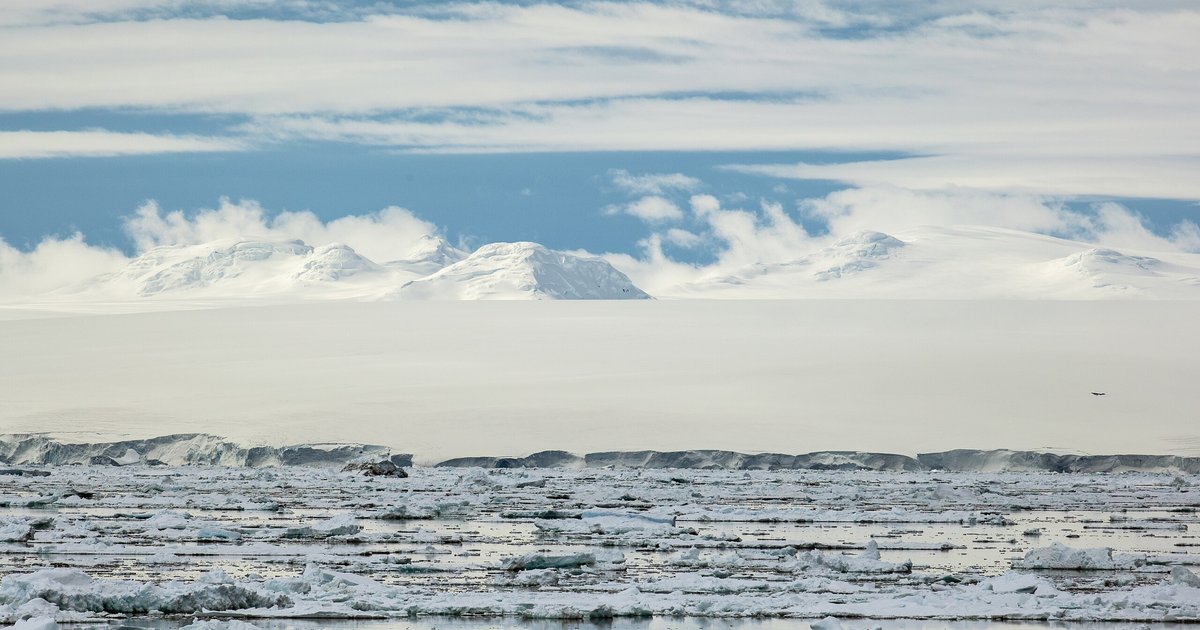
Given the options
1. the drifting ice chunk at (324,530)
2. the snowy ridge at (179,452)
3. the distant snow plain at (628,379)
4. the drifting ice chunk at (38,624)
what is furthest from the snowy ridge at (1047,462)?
the drifting ice chunk at (38,624)

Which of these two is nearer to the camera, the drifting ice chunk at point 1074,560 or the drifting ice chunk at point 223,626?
the drifting ice chunk at point 223,626

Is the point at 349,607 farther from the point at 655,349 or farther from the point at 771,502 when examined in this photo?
the point at 655,349

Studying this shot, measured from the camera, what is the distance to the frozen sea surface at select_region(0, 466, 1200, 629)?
12.4 meters

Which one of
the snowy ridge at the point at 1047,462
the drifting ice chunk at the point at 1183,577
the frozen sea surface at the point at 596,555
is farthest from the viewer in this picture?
the snowy ridge at the point at 1047,462

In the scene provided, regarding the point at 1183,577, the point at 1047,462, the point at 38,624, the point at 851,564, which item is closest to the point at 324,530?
the point at 851,564

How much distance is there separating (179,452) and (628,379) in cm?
1859

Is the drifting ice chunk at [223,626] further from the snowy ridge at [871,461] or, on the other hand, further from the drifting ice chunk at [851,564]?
the snowy ridge at [871,461]

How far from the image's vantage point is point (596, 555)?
1634 centimetres

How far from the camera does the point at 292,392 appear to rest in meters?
58.0

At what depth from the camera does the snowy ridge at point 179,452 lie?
149 feet

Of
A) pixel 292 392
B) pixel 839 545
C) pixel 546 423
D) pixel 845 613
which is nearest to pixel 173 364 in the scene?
pixel 292 392

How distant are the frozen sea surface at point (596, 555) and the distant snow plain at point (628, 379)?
62.2ft

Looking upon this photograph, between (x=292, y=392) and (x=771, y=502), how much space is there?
3501 centimetres

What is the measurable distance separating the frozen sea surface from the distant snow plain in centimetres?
1896
